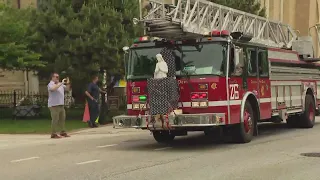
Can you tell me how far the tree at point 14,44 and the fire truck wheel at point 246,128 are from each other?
948cm

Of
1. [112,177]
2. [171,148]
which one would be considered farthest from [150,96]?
[112,177]

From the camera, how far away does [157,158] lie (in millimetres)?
10602

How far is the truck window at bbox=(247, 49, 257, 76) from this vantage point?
13.0m

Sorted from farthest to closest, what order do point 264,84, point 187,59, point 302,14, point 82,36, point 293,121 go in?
point 302,14 < point 82,36 < point 293,121 < point 264,84 < point 187,59

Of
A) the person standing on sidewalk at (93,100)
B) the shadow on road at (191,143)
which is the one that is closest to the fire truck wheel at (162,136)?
the shadow on road at (191,143)

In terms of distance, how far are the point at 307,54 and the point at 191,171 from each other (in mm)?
9685

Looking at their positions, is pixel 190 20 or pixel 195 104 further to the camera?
pixel 190 20

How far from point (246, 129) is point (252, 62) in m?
1.73

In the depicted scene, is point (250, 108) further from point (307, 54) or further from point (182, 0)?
point (307, 54)

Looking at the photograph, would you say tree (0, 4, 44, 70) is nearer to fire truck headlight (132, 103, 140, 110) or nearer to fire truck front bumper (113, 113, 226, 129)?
fire truck headlight (132, 103, 140, 110)

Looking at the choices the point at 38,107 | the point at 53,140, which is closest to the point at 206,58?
the point at 53,140

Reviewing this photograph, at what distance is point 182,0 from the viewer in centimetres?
1237

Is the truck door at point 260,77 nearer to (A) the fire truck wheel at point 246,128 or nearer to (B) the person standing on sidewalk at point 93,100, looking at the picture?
(A) the fire truck wheel at point 246,128

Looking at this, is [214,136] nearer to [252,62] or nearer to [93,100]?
[252,62]
